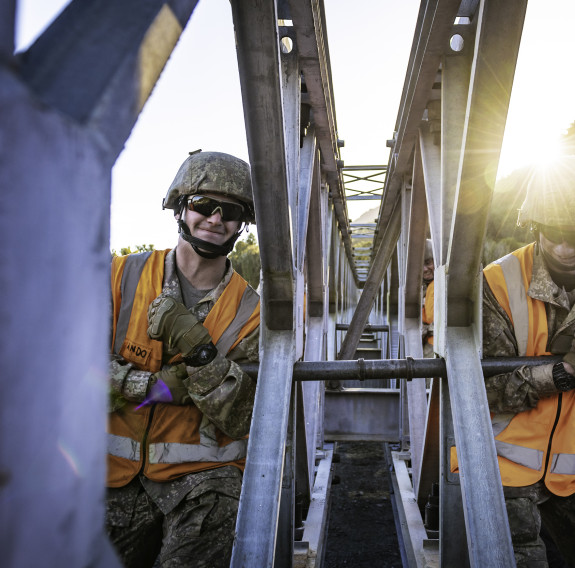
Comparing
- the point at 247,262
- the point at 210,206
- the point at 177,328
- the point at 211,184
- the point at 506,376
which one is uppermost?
the point at 247,262

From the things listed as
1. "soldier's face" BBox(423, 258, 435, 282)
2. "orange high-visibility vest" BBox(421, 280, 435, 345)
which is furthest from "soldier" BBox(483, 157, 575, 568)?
"soldier's face" BBox(423, 258, 435, 282)

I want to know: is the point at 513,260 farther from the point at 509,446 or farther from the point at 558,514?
the point at 558,514

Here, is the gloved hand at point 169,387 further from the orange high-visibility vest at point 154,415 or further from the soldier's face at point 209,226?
the soldier's face at point 209,226

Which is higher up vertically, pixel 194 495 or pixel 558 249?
pixel 558 249

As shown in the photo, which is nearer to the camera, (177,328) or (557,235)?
(177,328)

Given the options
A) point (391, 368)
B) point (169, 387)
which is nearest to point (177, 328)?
point (169, 387)

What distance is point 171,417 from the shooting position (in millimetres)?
2473

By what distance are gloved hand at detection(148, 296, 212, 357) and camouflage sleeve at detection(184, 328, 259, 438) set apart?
0.36 feet

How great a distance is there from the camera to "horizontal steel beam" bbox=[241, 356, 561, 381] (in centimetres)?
229

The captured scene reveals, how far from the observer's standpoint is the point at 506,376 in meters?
2.47

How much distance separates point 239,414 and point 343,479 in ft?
16.5

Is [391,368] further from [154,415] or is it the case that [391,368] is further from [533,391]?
[154,415]

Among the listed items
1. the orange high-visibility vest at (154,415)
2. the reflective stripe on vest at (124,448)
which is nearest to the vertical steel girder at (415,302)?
the orange high-visibility vest at (154,415)

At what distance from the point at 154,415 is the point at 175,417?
0.10 metres
